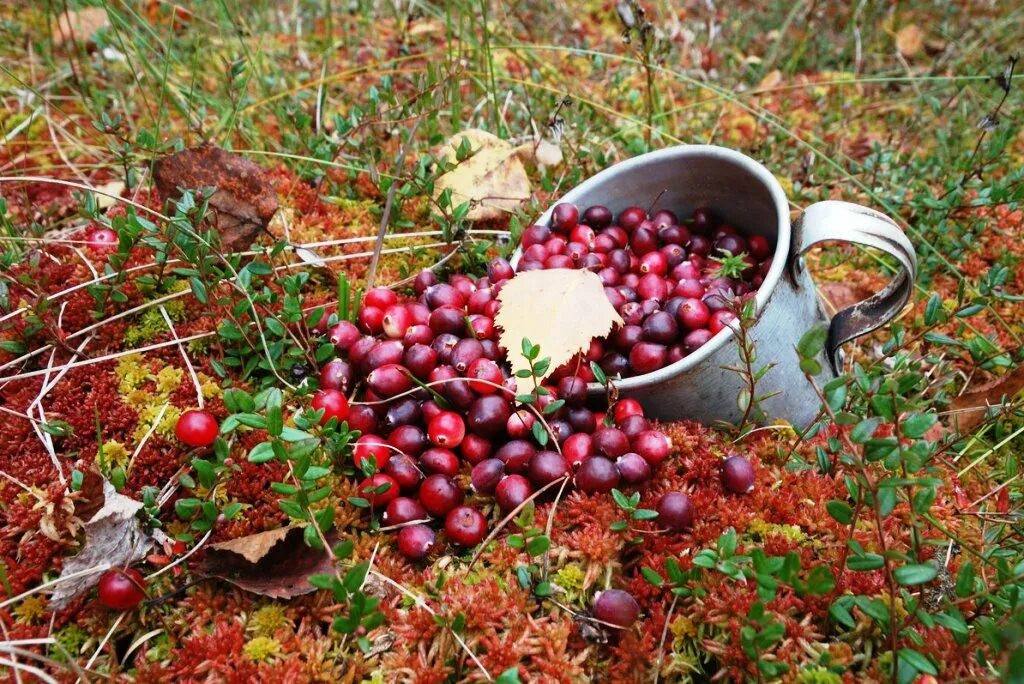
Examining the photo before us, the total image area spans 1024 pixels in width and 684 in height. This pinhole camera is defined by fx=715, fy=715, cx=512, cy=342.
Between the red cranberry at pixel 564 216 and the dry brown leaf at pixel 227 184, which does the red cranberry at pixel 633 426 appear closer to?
the red cranberry at pixel 564 216

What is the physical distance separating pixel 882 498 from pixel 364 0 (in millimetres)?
5419

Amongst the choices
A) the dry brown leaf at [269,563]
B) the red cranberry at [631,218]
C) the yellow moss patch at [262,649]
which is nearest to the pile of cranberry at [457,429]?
the dry brown leaf at [269,563]

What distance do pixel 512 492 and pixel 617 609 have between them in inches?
19.7

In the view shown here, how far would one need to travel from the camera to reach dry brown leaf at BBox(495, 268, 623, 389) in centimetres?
256

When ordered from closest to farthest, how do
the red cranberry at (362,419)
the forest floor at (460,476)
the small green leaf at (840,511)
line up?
the small green leaf at (840,511) < the forest floor at (460,476) < the red cranberry at (362,419)

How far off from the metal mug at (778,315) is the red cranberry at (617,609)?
72cm

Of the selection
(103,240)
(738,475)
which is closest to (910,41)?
(738,475)

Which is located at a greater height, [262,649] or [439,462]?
[439,462]

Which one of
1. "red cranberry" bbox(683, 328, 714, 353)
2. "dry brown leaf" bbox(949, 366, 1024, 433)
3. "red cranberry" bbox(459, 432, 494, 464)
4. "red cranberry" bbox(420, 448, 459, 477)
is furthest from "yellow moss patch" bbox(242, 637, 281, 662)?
"dry brown leaf" bbox(949, 366, 1024, 433)

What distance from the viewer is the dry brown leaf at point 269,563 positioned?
6.89 ft

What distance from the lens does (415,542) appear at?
2.26 m

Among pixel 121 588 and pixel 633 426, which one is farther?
pixel 633 426

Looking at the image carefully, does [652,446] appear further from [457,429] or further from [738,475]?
[457,429]

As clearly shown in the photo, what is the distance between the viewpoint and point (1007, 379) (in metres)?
2.97
